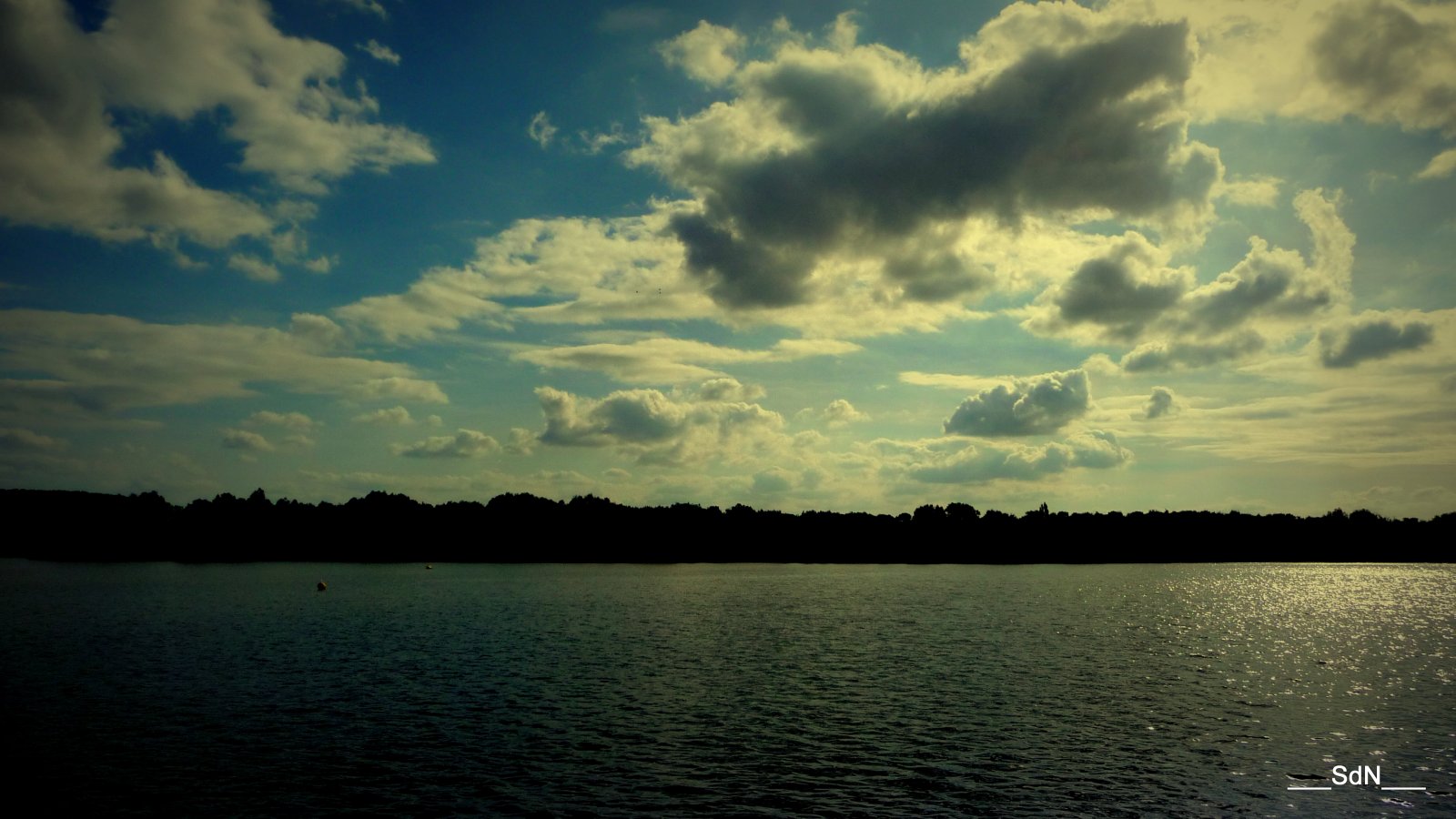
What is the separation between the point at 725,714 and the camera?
4997cm

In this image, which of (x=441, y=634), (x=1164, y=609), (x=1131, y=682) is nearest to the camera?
(x=1131, y=682)

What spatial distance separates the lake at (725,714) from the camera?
35.2 metres

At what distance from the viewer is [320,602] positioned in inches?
5079

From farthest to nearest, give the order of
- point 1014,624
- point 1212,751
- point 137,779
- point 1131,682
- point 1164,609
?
1. point 1164,609
2. point 1014,624
3. point 1131,682
4. point 1212,751
5. point 137,779

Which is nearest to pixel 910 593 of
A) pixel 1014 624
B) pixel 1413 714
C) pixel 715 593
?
pixel 715 593

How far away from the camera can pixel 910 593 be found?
493 feet

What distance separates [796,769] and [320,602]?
111775 mm

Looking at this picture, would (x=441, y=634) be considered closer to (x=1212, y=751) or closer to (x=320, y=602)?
(x=320, y=602)

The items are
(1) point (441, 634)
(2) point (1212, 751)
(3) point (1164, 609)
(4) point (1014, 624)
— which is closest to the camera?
(2) point (1212, 751)

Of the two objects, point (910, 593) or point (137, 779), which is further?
point (910, 593)

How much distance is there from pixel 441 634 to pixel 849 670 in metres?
46.4

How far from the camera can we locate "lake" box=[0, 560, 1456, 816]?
116 feet

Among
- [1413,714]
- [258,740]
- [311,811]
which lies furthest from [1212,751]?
[258,740]

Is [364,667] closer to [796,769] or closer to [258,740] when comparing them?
[258,740]
